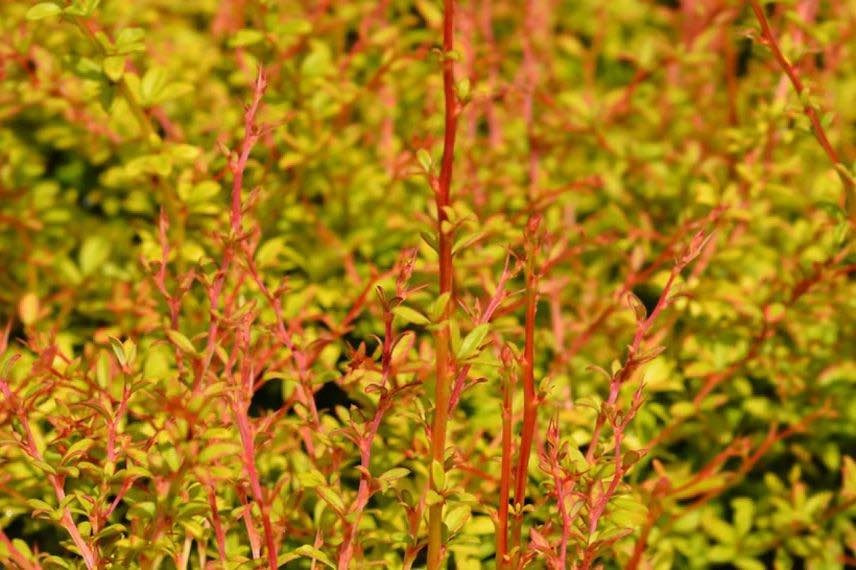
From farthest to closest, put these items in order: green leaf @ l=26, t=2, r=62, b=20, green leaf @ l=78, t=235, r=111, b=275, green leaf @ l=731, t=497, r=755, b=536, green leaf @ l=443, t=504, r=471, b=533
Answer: green leaf @ l=78, t=235, r=111, b=275, green leaf @ l=731, t=497, r=755, b=536, green leaf @ l=26, t=2, r=62, b=20, green leaf @ l=443, t=504, r=471, b=533

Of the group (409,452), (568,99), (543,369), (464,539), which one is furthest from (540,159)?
(464,539)

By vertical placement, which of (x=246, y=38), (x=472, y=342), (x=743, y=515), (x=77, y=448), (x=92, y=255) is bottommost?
(x=743, y=515)

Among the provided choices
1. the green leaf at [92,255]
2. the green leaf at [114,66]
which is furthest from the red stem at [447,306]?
the green leaf at [92,255]

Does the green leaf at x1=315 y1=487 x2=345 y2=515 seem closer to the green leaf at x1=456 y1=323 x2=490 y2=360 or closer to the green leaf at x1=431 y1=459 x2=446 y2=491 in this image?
the green leaf at x1=431 y1=459 x2=446 y2=491

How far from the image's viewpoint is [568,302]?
2332 millimetres

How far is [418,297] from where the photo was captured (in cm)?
219

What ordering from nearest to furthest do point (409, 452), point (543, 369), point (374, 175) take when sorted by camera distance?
point (409, 452) < point (543, 369) < point (374, 175)

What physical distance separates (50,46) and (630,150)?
1.48 metres

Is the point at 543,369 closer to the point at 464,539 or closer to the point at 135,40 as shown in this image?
the point at 464,539

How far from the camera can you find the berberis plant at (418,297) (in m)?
1.51

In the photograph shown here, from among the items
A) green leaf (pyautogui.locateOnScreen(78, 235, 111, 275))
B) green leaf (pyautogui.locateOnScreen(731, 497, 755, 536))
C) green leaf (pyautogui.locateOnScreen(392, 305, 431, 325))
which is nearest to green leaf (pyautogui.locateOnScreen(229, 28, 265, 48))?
green leaf (pyautogui.locateOnScreen(78, 235, 111, 275))

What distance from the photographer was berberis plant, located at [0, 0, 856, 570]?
A: 151cm

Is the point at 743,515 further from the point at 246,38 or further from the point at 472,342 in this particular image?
the point at 246,38

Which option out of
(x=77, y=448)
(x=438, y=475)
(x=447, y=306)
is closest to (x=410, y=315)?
(x=447, y=306)
